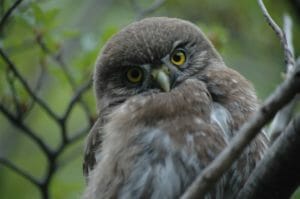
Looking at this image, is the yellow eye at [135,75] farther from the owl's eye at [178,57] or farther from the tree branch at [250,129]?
the tree branch at [250,129]

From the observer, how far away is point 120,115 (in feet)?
17.1

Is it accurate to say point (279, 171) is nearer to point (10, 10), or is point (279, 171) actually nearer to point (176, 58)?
point (176, 58)

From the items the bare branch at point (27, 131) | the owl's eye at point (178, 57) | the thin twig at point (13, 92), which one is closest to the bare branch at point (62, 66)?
the thin twig at point (13, 92)

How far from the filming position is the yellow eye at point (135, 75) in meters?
5.48

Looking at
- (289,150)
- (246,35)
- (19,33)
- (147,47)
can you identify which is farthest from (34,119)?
(289,150)

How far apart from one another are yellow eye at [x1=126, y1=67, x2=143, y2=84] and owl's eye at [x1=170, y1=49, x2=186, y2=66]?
0.78 ft

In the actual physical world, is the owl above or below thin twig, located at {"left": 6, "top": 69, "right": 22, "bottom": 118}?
below

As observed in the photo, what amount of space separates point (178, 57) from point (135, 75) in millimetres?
333

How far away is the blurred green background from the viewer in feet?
21.2

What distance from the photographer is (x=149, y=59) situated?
546cm

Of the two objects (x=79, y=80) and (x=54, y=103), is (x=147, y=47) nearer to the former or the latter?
(x=79, y=80)

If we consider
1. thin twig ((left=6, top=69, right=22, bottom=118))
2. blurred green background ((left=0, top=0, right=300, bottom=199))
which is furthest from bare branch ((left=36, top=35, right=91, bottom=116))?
thin twig ((left=6, top=69, right=22, bottom=118))

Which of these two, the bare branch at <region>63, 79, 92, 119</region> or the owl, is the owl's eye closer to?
the owl

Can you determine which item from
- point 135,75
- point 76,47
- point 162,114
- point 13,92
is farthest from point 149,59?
point 76,47
